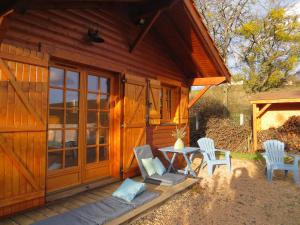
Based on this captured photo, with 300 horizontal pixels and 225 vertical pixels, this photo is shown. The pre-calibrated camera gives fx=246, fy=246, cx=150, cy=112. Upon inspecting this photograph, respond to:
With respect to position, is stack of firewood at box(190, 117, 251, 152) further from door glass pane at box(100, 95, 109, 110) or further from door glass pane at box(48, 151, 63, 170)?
door glass pane at box(48, 151, 63, 170)

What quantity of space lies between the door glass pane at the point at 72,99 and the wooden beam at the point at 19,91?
687mm

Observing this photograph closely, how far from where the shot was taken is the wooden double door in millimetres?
3557

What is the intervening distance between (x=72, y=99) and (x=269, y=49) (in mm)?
13475

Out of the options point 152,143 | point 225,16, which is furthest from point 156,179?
point 225,16

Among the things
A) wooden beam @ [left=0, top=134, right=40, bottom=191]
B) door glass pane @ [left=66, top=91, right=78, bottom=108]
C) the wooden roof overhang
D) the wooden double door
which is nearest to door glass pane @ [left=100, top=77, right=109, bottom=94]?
the wooden double door

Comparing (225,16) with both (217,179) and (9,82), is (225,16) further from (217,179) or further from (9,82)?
(9,82)

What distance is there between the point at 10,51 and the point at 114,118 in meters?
2.14

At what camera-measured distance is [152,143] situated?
5457mm

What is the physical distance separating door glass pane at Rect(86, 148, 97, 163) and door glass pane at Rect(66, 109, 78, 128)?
0.51 meters

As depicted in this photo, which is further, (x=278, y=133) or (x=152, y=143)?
(x=278, y=133)

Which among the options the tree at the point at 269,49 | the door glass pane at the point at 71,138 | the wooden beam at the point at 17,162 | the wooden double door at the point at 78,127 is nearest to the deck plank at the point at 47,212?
the wooden beam at the point at 17,162

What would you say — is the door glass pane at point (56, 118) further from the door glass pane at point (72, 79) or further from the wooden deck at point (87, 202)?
the wooden deck at point (87, 202)

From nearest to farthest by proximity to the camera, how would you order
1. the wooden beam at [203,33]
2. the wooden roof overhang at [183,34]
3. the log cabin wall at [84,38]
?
the log cabin wall at [84,38] → the wooden roof overhang at [183,34] → the wooden beam at [203,33]

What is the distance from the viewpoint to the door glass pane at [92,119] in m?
4.10
